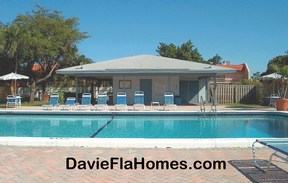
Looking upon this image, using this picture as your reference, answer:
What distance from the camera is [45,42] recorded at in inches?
1040

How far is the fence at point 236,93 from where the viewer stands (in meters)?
25.3

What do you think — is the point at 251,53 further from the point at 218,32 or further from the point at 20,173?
the point at 20,173

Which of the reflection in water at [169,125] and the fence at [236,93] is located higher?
the fence at [236,93]

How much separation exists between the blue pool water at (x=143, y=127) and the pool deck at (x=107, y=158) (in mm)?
3429

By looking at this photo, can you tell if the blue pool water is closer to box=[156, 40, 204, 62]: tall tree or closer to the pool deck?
the pool deck

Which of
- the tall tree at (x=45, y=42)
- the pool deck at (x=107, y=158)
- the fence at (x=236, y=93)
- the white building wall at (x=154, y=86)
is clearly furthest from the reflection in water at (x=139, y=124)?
the tall tree at (x=45, y=42)

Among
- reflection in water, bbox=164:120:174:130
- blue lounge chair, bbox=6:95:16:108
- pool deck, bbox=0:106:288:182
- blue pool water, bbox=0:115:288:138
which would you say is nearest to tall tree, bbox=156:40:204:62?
blue lounge chair, bbox=6:95:16:108

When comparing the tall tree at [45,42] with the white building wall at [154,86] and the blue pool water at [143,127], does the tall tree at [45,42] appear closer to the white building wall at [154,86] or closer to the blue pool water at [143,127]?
the white building wall at [154,86]

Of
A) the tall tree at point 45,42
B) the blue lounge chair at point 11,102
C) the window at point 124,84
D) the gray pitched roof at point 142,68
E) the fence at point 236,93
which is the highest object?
the tall tree at point 45,42

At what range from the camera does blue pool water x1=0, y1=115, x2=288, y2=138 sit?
10.7 metres

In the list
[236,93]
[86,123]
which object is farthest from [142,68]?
[236,93]

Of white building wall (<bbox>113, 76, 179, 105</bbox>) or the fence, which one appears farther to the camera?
the fence

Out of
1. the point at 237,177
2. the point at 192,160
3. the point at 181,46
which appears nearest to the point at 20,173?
the point at 192,160

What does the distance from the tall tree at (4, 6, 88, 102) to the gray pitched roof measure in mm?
6972
